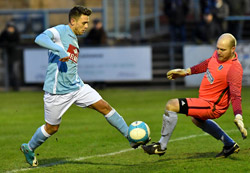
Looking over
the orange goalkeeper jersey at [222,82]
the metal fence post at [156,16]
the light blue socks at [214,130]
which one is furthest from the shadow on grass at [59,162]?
the metal fence post at [156,16]

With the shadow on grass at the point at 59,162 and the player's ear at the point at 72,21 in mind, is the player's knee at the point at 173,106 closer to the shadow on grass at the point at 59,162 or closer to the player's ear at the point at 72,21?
the shadow on grass at the point at 59,162

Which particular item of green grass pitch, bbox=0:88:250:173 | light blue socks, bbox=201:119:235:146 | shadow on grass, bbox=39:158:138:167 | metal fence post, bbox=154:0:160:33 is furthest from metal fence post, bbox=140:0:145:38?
light blue socks, bbox=201:119:235:146

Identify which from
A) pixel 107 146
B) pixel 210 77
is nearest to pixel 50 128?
pixel 107 146

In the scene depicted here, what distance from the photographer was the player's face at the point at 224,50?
7.15 m

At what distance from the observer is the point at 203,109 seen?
23.9ft

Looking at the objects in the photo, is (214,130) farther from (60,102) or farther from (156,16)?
(156,16)

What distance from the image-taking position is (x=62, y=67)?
24.9 ft

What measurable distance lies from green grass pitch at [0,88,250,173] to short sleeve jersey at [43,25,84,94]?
Result: 3.55 ft

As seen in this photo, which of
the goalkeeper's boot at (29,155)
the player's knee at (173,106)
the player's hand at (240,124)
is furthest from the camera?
the goalkeeper's boot at (29,155)

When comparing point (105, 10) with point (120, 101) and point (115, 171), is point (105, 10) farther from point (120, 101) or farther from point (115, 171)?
point (115, 171)

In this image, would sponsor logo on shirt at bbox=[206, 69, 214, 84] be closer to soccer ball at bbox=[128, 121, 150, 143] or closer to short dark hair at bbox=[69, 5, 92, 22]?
soccer ball at bbox=[128, 121, 150, 143]

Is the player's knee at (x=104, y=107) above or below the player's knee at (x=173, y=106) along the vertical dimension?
below

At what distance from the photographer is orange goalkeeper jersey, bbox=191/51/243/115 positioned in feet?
23.3

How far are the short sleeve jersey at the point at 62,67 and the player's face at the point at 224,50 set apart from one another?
1.94 m
